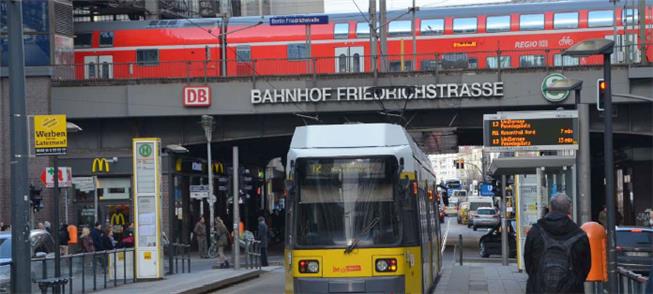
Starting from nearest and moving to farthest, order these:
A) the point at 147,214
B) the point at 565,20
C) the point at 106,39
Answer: the point at 147,214 → the point at 565,20 → the point at 106,39

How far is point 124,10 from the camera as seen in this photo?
51750 mm

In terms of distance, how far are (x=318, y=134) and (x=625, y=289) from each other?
5827 millimetres

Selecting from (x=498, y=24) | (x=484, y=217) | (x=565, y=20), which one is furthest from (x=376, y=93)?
(x=484, y=217)

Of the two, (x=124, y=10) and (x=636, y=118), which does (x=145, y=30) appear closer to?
(x=124, y=10)

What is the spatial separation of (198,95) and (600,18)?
52.3ft

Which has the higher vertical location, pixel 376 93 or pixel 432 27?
pixel 432 27

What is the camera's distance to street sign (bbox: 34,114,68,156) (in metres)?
18.0

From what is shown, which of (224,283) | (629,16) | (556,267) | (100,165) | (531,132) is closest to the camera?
(556,267)

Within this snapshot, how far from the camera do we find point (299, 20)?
1510 inches

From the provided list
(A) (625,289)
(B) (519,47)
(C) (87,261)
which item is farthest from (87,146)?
(A) (625,289)

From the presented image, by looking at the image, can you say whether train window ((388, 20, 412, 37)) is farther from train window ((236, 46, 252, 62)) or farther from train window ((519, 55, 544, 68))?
train window ((236, 46, 252, 62))

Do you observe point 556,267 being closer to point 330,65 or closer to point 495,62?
point 495,62

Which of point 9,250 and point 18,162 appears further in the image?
point 9,250

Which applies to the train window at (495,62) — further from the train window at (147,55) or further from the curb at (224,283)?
the train window at (147,55)
